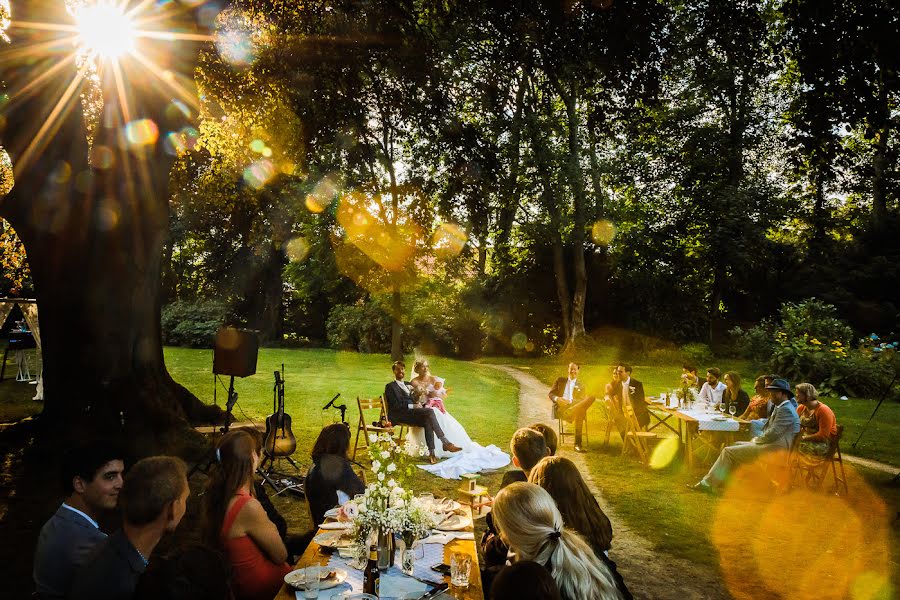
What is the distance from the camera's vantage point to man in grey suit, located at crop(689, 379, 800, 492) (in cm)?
849

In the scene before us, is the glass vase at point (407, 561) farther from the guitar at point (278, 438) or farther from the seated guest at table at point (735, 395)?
the seated guest at table at point (735, 395)

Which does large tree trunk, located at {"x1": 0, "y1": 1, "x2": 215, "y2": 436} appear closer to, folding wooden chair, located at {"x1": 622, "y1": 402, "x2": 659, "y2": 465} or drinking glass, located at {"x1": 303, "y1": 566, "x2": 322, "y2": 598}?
drinking glass, located at {"x1": 303, "y1": 566, "x2": 322, "y2": 598}

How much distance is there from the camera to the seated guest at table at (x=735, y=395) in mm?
10684

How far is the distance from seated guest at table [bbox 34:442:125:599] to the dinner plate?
136cm

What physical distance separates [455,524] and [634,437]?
6.86 m

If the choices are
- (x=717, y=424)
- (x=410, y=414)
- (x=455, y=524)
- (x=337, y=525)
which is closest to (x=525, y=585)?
(x=455, y=524)

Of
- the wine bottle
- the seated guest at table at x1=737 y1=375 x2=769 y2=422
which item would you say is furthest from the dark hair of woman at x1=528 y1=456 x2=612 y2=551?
the seated guest at table at x1=737 y1=375 x2=769 y2=422

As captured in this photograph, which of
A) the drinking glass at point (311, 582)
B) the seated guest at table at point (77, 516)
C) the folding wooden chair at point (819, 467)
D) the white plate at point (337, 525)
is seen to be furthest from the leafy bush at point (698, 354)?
the seated guest at table at point (77, 516)

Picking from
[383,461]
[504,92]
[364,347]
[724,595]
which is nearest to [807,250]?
[364,347]

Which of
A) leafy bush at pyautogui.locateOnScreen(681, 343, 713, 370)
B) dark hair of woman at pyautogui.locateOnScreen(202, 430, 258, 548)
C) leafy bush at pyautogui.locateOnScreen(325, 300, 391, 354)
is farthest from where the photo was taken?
leafy bush at pyautogui.locateOnScreen(325, 300, 391, 354)

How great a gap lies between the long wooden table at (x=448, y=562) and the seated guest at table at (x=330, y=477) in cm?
→ 95

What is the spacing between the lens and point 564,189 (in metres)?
25.3

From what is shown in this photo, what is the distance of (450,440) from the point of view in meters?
11.2

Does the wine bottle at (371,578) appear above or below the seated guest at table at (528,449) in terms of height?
below
